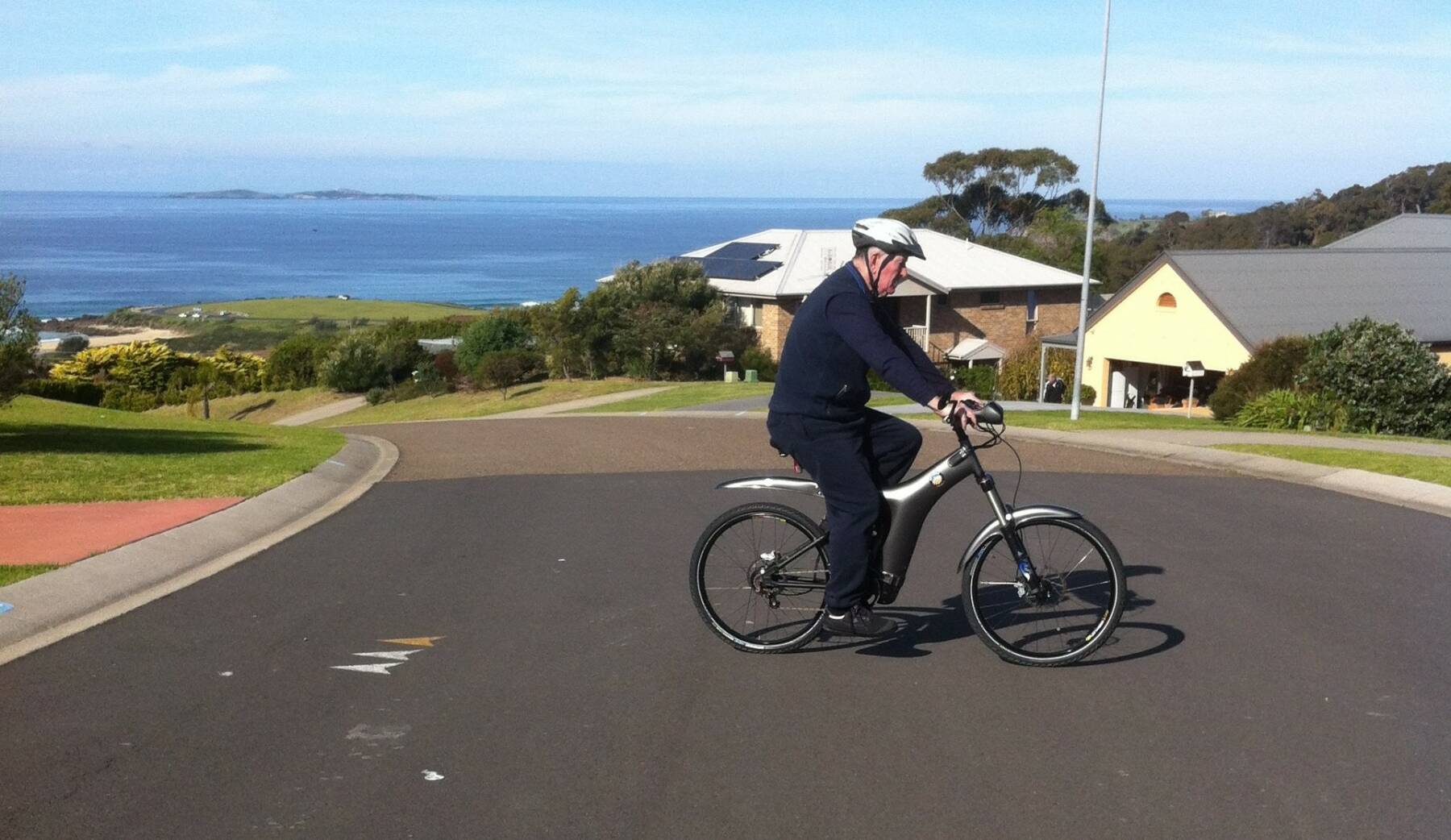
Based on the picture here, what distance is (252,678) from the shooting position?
6.17 meters

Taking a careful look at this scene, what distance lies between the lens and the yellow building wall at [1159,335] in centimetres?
3906

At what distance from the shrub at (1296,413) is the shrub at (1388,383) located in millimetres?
172

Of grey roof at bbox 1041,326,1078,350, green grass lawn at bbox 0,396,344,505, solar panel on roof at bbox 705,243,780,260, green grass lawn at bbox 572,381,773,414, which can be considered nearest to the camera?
green grass lawn at bbox 0,396,344,505

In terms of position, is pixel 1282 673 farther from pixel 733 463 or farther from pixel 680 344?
pixel 680 344

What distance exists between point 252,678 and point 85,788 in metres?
1.35

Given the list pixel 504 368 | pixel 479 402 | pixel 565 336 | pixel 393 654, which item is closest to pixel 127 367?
pixel 504 368

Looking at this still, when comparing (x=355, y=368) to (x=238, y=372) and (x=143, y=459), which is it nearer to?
(x=238, y=372)

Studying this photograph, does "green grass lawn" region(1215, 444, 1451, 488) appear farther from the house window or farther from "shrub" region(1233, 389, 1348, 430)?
the house window

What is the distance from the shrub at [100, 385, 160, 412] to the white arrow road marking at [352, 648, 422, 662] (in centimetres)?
4370

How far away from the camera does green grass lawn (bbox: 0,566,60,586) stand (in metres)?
7.57

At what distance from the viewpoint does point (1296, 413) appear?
21531mm

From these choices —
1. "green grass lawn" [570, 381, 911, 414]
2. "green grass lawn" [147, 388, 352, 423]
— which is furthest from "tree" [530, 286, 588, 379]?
"green grass lawn" [570, 381, 911, 414]

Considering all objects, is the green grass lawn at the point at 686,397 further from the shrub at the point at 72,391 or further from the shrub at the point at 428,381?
the shrub at the point at 72,391

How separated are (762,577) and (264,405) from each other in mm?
45802
